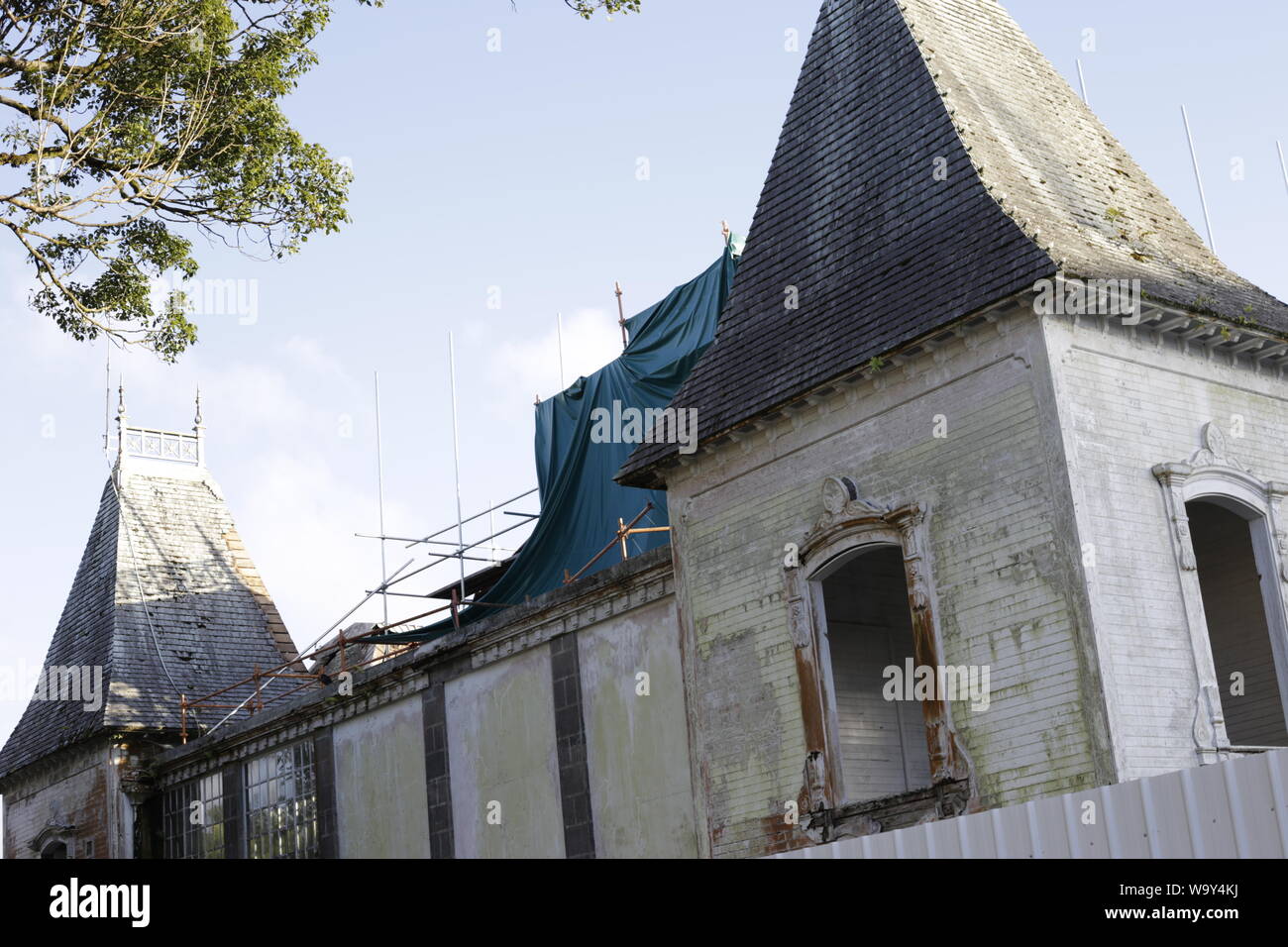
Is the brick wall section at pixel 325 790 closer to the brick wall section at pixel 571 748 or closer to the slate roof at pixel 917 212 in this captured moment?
the brick wall section at pixel 571 748

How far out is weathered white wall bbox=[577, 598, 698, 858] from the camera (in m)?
19.7

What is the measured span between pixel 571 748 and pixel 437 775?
3.32 metres

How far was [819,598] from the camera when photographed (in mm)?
17875

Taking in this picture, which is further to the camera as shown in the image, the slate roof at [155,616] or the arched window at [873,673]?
the slate roof at [155,616]

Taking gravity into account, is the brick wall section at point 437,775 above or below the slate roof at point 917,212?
below

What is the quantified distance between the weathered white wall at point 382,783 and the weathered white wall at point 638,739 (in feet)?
14.0

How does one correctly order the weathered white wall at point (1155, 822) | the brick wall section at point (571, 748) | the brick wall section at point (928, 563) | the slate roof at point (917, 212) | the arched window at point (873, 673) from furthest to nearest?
the brick wall section at point (571, 748), the arched window at point (873, 673), the slate roof at point (917, 212), the brick wall section at point (928, 563), the weathered white wall at point (1155, 822)

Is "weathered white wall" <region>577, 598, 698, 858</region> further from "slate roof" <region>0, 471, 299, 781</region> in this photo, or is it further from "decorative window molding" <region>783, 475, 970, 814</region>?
"slate roof" <region>0, 471, 299, 781</region>

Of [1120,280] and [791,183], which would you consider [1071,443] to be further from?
[791,183]

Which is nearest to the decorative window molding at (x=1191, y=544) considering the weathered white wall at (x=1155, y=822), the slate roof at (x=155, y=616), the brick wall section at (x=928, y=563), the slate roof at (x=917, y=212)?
the brick wall section at (x=928, y=563)

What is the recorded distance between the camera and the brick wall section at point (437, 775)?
2331cm

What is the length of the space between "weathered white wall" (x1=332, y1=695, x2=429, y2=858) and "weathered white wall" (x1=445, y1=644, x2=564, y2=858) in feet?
3.45

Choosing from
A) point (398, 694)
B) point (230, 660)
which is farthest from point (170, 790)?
point (398, 694)

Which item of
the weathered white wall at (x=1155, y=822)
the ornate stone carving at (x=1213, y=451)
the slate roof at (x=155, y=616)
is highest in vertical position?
the slate roof at (x=155, y=616)
